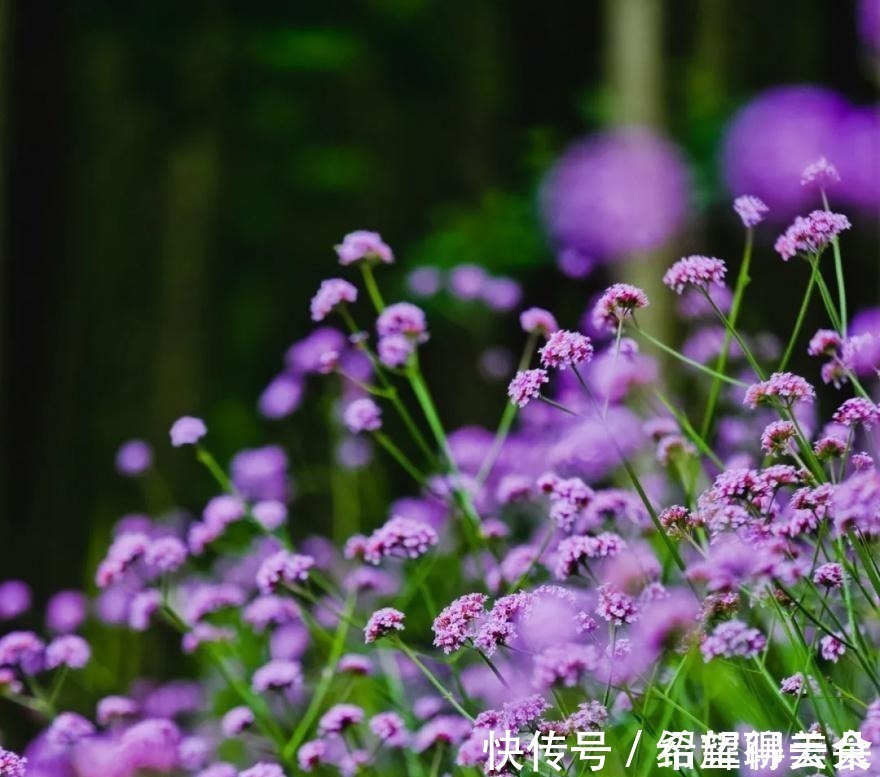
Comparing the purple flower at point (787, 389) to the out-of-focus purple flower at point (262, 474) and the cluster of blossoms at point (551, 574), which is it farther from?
the out-of-focus purple flower at point (262, 474)

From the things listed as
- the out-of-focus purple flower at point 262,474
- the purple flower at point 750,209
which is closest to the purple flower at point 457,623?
the purple flower at point 750,209

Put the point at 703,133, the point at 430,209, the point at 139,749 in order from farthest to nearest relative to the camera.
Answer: the point at 430,209, the point at 703,133, the point at 139,749

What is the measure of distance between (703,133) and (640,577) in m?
3.01

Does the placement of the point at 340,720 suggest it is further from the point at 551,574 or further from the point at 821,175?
the point at 821,175

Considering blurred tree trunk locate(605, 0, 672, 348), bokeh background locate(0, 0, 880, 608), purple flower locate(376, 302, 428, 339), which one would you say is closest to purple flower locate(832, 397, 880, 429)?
purple flower locate(376, 302, 428, 339)

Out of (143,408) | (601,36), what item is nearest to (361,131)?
(601,36)

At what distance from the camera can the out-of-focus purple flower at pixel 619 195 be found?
3.93 m

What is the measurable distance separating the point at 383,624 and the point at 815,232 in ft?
2.25

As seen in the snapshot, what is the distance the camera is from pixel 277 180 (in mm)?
5582

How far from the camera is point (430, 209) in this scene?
533cm

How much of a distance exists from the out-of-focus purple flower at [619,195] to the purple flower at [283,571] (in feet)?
7.06

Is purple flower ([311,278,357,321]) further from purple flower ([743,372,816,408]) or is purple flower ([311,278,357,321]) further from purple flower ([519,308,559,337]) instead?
purple flower ([743,372,816,408])

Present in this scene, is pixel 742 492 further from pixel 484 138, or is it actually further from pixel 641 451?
pixel 484 138

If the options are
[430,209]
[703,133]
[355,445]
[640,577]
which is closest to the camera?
[640,577]
